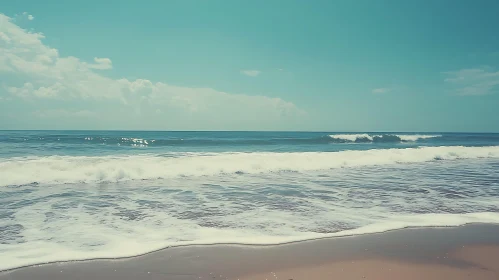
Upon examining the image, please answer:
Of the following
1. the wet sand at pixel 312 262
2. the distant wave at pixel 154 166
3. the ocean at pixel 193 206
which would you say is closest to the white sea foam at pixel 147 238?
the ocean at pixel 193 206

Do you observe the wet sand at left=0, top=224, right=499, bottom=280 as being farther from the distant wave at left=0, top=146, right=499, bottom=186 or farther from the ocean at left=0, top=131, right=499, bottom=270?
the distant wave at left=0, top=146, right=499, bottom=186

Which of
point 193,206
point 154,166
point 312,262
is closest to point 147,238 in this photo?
point 193,206

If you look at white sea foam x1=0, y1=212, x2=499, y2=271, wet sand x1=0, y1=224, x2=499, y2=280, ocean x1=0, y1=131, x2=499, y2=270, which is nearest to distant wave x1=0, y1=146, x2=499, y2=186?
ocean x1=0, y1=131, x2=499, y2=270

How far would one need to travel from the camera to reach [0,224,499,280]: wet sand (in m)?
3.38

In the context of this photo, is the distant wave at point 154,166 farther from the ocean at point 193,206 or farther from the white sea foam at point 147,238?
the white sea foam at point 147,238

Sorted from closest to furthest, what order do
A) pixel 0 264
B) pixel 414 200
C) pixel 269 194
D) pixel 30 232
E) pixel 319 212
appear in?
pixel 0 264 < pixel 30 232 < pixel 319 212 < pixel 414 200 < pixel 269 194

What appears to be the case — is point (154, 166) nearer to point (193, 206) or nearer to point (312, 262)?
Result: point (193, 206)

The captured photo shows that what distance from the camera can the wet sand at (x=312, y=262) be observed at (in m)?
3.38

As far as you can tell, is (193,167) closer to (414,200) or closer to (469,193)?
(414,200)

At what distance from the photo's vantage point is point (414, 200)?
7.14 m

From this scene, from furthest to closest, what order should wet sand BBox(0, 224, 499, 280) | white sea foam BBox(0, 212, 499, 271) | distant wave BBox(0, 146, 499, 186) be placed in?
distant wave BBox(0, 146, 499, 186) → white sea foam BBox(0, 212, 499, 271) → wet sand BBox(0, 224, 499, 280)

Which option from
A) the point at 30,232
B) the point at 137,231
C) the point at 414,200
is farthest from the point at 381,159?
the point at 30,232

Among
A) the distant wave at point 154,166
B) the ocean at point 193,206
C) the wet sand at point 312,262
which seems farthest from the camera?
the distant wave at point 154,166

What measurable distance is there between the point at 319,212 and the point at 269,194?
206 cm
